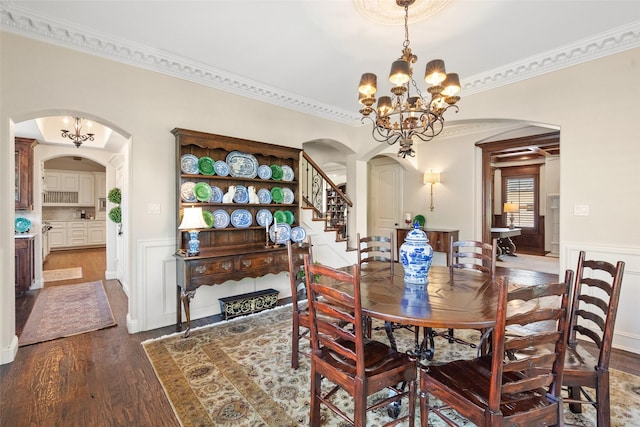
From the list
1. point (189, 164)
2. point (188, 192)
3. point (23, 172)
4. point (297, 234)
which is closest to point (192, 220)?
point (188, 192)

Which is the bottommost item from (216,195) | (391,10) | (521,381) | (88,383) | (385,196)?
(88,383)

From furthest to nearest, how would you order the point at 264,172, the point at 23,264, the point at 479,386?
1. the point at 23,264
2. the point at 264,172
3. the point at 479,386

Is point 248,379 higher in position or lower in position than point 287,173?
lower

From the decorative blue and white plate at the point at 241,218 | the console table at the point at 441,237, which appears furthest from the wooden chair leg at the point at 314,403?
the console table at the point at 441,237

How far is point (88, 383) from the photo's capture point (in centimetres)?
228

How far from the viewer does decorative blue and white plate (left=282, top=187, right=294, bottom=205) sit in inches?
167

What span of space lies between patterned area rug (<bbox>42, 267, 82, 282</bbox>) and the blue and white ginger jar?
20.8 ft

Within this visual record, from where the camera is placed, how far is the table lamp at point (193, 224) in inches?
126

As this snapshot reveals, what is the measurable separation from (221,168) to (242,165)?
0.28m

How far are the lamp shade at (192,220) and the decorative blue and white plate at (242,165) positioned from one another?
72 centimetres

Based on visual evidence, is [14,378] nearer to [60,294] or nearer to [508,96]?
[60,294]

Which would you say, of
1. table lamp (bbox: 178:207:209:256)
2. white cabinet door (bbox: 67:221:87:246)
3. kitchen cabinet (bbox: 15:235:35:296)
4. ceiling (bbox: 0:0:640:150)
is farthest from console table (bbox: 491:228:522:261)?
white cabinet door (bbox: 67:221:87:246)

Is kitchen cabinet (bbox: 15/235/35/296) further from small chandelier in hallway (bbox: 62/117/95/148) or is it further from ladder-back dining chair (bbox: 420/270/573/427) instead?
ladder-back dining chair (bbox: 420/270/573/427)

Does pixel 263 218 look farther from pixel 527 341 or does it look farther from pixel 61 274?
pixel 61 274
